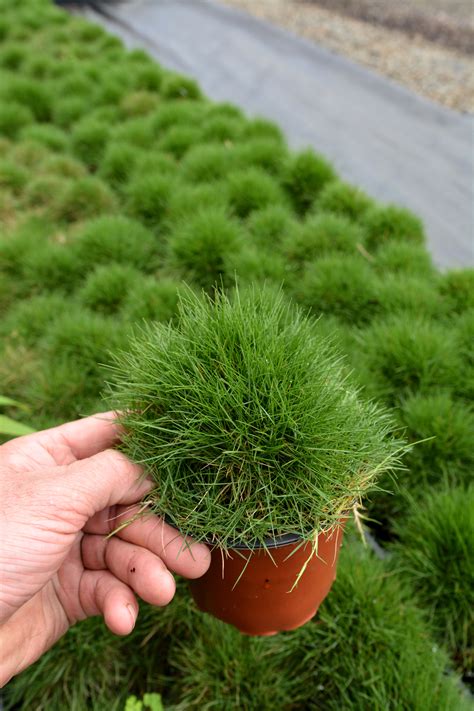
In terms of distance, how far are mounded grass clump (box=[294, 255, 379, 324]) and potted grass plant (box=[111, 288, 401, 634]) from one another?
121cm

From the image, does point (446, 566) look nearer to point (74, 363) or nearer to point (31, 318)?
point (74, 363)

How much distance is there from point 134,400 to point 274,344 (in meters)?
0.29

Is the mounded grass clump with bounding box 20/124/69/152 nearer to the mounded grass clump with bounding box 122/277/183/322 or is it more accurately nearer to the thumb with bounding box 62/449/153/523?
the mounded grass clump with bounding box 122/277/183/322

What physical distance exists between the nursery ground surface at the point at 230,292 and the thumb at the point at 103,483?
17.5 inches

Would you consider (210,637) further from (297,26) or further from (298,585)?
(297,26)

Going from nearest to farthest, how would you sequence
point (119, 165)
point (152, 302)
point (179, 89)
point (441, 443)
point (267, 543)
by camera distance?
1. point (267, 543)
2. point (441, 443)
3. point (152, 302)
4. point (119, 165)
5. point (179, 89)

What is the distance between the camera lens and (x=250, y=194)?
298cm

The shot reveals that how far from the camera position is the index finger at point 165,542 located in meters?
1.07

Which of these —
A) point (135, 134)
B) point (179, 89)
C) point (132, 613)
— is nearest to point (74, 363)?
point (132, 613)

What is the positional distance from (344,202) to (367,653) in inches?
82.9

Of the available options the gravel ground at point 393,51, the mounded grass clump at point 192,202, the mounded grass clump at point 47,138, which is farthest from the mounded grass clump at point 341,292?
the gravel ground at point 393,51

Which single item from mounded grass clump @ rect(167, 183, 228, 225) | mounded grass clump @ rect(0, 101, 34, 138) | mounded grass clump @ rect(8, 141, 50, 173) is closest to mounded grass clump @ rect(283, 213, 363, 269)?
mounded grass clump @ rect(167, 183, 228, 225)

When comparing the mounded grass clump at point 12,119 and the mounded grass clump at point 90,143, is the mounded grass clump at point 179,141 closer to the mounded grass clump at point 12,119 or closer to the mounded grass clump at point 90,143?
the mounded grass clump at point 90,143

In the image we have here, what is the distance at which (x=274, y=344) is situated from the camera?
1120 mm
